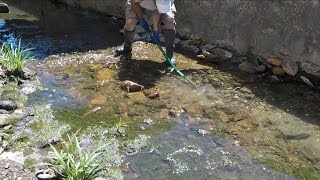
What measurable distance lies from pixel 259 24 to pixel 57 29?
4.07 meters

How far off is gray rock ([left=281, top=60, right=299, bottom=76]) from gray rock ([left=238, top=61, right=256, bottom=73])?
0.46 metres

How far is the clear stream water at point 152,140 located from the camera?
14.1 ft

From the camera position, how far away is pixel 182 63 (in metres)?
6.96

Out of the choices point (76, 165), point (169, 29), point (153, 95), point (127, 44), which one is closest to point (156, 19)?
point (169, 29)

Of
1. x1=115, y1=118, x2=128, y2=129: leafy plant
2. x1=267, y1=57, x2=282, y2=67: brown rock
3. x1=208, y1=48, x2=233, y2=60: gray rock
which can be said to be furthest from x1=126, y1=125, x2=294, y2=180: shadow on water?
x1=208, y1=48, x2=233, y2=60: gray rock

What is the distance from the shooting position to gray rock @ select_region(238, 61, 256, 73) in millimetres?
6671

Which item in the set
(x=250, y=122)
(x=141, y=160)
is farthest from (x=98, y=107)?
(x=250, y=122)

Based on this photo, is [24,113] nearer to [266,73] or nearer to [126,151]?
[126,151]

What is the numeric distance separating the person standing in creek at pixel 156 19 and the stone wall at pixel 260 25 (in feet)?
2.61

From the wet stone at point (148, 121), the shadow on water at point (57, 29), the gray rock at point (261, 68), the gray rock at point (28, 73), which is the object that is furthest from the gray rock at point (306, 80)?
the gray rock at point (28, 73)

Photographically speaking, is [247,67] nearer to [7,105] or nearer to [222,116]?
[222,116]

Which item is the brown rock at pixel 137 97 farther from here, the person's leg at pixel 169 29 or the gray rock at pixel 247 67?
the gray rock at pixel 247 67

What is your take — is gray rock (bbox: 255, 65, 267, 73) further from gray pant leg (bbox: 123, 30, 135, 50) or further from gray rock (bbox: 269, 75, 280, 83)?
gray pant leg (bbox: 123, 30, 135, 50)

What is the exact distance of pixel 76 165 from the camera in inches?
151
